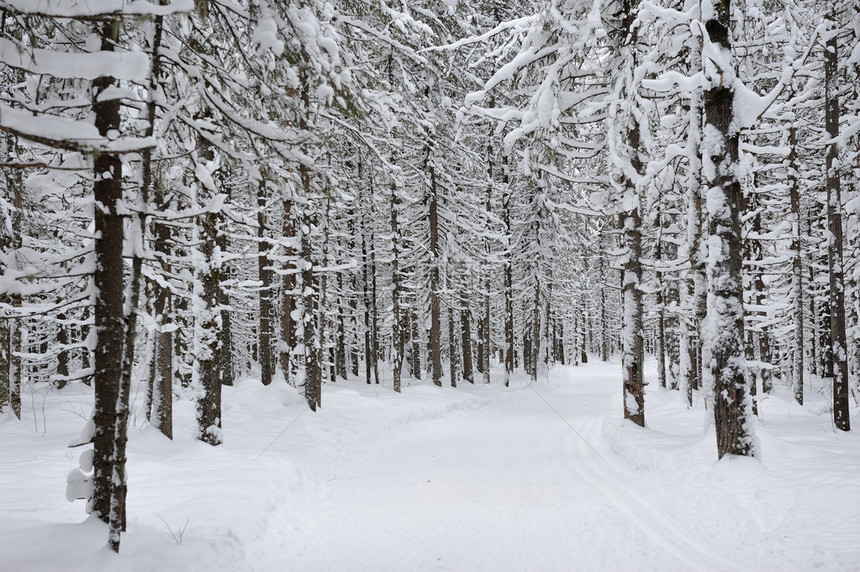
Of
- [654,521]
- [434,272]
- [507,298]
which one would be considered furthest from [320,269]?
[507,298]

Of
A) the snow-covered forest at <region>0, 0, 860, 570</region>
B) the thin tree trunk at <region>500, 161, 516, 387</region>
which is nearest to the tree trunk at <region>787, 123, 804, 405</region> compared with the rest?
the snow-covered forest at <region>0, 0, 860, 570</region>

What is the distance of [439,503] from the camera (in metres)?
7.20

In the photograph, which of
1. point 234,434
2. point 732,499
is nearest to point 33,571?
point 234,434

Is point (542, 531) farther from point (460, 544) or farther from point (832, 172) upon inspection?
point (832, 172)

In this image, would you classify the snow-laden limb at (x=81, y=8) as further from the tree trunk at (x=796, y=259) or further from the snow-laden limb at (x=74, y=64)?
the tree trunk at (x=796, y=259)

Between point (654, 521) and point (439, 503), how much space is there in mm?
2956

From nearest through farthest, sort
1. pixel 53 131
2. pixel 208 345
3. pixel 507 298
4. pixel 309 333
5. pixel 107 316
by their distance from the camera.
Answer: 1. pixel 53 131
2. pixel 107 316
3. pixel 208 345
4. pixel 309 333
5. pixel 507 298

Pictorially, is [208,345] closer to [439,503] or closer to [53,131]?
[439,503]

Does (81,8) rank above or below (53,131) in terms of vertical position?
above

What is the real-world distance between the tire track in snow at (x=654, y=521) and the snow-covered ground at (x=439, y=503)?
3cm

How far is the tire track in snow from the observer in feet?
16.4

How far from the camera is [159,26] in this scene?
4.44 m

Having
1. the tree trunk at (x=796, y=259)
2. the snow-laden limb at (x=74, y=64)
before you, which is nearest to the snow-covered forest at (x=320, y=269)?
the snow-laden limb at (x=74, y=64)

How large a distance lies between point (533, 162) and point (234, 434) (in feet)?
29.9
